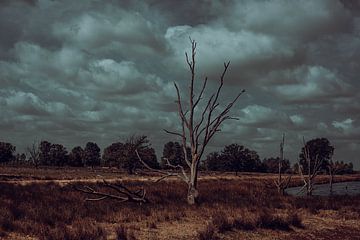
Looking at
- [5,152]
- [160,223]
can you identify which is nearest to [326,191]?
[160,223]

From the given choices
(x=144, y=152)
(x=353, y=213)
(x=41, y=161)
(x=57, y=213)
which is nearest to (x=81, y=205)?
(x=57, y=213)

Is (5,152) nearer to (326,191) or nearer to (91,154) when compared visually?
(91,154)

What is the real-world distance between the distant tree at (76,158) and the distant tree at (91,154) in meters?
1.35

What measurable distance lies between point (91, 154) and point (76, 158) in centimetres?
760

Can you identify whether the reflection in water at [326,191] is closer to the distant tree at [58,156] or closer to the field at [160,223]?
the field at [160,223]

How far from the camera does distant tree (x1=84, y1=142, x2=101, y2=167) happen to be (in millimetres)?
119312

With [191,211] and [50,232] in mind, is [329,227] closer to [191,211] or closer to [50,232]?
[191,211]

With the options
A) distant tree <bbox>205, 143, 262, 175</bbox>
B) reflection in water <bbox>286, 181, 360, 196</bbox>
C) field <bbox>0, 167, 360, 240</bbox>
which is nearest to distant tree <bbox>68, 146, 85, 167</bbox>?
distant tree <bbox>205, 143, 262, 175</bbox>

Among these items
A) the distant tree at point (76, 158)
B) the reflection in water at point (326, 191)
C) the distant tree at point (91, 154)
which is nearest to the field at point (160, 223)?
the reflection in water at point (326, 191)

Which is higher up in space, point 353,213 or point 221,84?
point 221,84

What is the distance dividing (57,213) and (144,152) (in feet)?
187

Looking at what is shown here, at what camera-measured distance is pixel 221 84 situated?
19859 mm

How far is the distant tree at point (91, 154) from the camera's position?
119312mm

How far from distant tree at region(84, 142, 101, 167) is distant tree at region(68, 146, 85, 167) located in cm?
135
